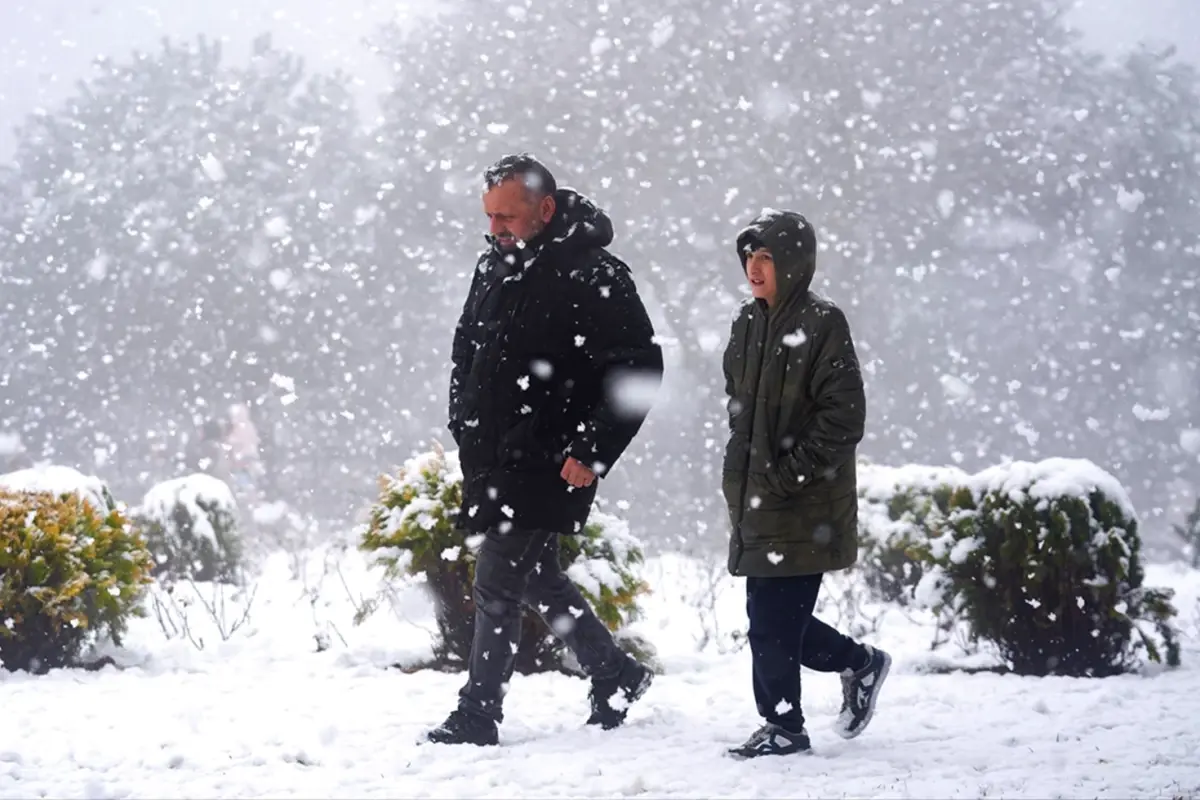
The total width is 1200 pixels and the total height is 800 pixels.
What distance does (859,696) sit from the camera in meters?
4.43

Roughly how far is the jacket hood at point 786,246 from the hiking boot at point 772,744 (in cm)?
145

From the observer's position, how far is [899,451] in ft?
82.5

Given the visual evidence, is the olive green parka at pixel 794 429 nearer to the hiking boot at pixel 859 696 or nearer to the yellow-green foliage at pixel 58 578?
the hiking boot at pixel 859 696

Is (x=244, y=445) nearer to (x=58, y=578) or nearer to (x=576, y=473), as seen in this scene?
(x=58, y=578)

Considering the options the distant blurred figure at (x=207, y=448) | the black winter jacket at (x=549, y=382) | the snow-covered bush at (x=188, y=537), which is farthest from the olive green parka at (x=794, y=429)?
the distant blurred figure at (x=207, y=448)

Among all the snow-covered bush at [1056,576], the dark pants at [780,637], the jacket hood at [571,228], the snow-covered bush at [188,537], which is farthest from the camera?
the snow-covered bush at [188,537]

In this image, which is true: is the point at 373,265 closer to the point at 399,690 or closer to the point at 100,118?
the point at 100,118

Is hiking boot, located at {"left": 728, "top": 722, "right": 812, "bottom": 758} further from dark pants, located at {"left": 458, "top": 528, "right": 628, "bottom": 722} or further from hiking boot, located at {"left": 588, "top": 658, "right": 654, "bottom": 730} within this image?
dark pants, located at {"left": 458, "top": 528, "right": 628, "bottom": 722}

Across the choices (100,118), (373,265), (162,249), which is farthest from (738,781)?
(100,118)

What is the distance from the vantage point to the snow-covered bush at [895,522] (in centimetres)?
903

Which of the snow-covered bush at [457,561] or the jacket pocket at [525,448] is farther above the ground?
the jacket pocket at [525,448]

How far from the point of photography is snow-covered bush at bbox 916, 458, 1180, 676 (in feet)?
20.0

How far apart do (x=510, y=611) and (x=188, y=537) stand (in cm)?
714

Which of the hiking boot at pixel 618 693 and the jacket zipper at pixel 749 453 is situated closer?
the jacket zipper at pixel 749 453
